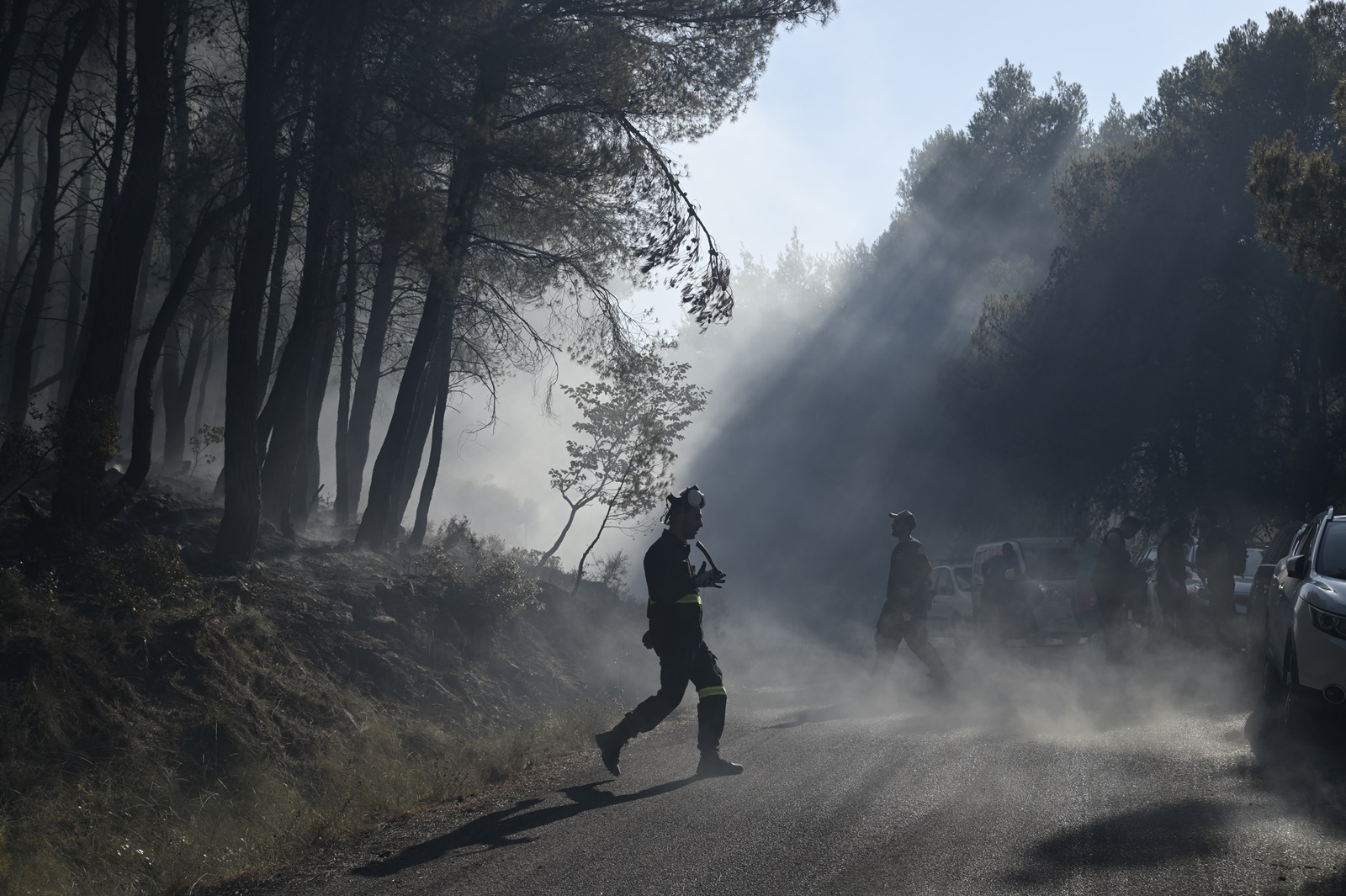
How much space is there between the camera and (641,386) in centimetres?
1989

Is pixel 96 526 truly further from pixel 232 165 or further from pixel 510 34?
pixel 510 34

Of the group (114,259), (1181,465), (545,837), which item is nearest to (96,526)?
(114,259)

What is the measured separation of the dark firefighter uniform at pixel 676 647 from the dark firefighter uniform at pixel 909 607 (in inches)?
186

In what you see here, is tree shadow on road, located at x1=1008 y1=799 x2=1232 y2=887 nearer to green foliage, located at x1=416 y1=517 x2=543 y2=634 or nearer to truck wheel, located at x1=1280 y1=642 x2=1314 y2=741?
truck wheel, located at x1=1280 y1=642 x2=1314 y2=741

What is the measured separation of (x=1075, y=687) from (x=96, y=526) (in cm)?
941

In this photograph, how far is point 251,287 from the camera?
1162 centimetres

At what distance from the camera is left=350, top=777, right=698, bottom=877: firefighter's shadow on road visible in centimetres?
561

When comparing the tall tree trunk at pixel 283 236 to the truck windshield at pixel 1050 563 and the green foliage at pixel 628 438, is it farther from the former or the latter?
the truck windshield at pixel 1050 563

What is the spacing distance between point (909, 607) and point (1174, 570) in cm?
452

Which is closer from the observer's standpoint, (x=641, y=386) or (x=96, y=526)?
(x=96, y=526)

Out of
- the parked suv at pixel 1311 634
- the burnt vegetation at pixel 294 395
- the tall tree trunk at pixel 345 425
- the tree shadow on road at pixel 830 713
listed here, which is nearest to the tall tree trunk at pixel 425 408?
the burnt vegetation at pixel 294 395

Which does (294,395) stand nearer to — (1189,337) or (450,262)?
(450,262)

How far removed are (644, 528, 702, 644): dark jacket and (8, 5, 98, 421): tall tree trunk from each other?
10043mm

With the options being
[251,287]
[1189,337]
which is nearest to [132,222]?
[251,287]
